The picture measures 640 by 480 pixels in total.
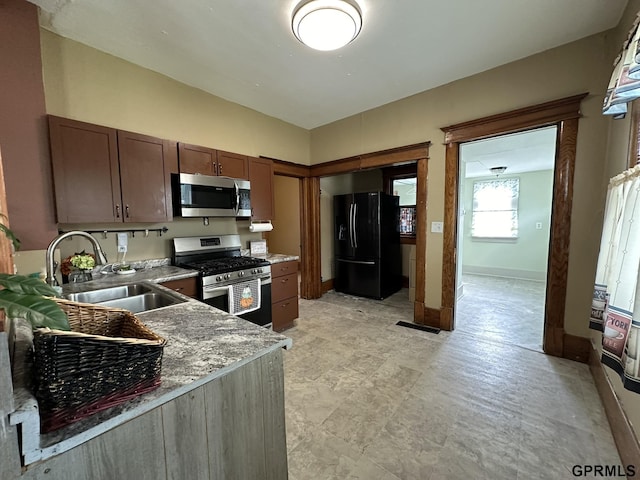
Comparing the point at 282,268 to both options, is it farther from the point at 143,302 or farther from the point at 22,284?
the point at 22,284

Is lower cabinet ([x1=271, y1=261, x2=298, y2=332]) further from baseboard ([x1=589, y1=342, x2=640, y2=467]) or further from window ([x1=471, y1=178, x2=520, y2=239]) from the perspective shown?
window ([x1=471, y1=178, x2=520, y2=239])

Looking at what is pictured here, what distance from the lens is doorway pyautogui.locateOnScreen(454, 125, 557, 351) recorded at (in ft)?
12.2

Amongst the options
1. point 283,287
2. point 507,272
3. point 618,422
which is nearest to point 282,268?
point 283,287

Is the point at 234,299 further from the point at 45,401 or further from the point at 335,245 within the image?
the point at 335,245

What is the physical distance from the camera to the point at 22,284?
0.53 meters

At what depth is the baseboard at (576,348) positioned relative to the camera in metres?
2.33

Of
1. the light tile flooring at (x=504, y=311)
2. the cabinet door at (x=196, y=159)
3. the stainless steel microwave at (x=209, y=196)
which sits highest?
the cabinet door at (x=196, y=159)

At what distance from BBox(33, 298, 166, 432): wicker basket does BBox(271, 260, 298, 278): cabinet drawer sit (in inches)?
91.6

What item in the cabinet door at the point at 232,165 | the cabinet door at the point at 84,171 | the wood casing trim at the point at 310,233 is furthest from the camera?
the wood casing trim at the point at 310,233

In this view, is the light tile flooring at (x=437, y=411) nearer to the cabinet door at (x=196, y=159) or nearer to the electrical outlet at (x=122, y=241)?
the electrical outlet at (x=122, y=241)

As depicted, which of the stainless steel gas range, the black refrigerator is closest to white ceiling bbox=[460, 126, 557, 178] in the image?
the black refrigerator

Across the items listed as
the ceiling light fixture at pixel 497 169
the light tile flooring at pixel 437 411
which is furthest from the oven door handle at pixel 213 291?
the ceiling light fixture at pixel 497 169

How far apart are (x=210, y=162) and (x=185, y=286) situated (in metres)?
1.34

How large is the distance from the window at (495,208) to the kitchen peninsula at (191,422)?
6708 mm
